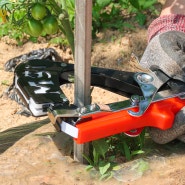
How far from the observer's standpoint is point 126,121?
4.44 feet

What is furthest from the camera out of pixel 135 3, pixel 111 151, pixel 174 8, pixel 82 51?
pixel 135 3

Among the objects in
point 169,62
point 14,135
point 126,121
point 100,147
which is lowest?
point 14,135

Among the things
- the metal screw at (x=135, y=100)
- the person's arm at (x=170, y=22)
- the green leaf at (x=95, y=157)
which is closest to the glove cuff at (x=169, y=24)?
the person's arm at (x=170, y=22)

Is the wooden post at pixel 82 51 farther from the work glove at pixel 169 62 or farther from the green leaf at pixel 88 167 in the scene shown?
the work glove at pixel 169 62

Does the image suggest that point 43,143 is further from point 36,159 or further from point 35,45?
point 35,45

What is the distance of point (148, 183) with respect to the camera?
137 cm

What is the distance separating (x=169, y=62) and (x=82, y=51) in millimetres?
311

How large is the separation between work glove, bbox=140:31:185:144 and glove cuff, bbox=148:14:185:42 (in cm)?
7

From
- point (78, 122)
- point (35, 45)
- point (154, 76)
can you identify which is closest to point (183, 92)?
point (154, 76)

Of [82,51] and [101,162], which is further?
[101,162]

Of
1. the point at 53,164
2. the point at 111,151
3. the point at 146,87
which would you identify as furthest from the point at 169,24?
the point at 53,164

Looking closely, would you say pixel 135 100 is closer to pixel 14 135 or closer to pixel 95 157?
pixel 95 157

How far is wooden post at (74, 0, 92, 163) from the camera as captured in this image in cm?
126

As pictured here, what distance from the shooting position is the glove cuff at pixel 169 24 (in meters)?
1.67
